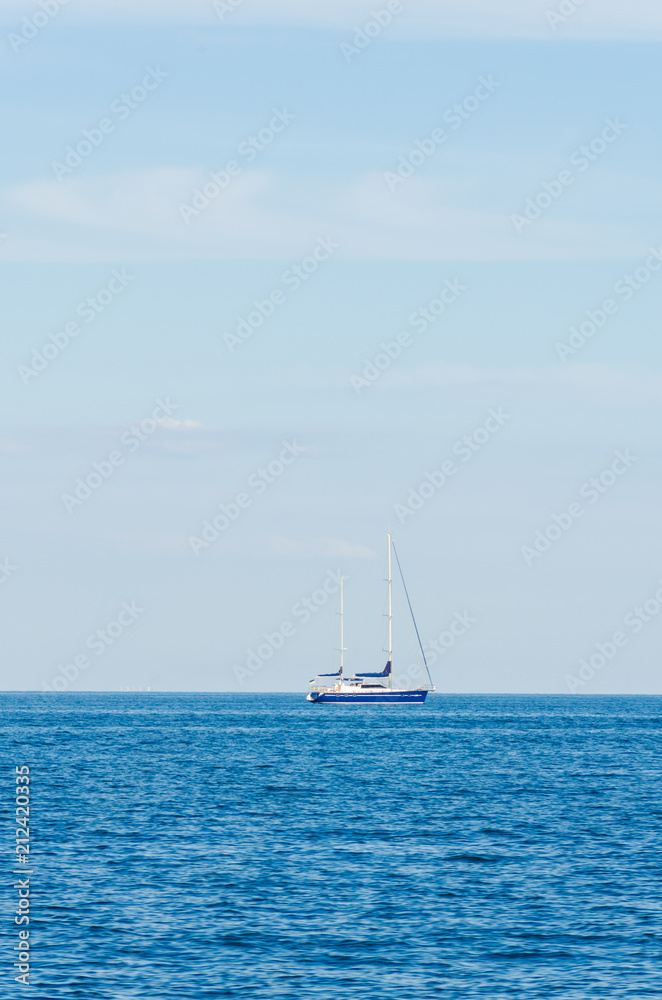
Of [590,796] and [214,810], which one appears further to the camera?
[590,796]

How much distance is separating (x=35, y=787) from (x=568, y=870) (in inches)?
1603

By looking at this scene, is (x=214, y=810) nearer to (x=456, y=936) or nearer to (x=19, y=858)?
(x=19, y=858)

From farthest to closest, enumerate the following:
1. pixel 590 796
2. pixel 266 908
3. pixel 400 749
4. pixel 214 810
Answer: pixel 400 749 → pixel 590 796 → pixel 214 810 → pixel 266 908

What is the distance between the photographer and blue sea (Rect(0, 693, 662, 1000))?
3553 centimetres

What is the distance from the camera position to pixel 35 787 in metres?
81.2

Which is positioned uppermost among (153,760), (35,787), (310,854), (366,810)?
(153,760)

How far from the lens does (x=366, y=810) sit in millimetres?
70062

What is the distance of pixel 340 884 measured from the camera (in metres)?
47.6

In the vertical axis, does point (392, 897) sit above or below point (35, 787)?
below

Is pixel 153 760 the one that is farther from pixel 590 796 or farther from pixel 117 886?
pixel 117 886

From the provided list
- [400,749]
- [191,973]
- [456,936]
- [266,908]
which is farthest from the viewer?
[400,749]

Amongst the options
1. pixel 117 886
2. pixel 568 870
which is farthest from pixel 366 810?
pixel 117 886

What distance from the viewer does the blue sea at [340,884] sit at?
117ft

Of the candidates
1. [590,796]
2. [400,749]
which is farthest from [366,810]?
[400,749]
